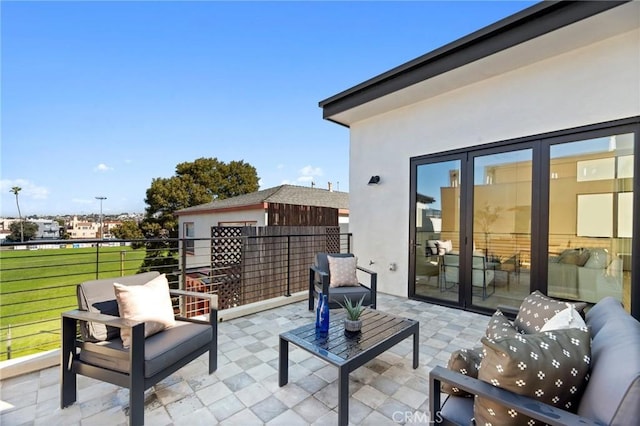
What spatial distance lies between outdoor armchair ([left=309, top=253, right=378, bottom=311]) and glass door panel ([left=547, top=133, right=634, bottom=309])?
2268 mm

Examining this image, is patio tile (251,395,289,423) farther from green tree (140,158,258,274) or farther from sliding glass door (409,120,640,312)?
green tree (140,158,258,274)

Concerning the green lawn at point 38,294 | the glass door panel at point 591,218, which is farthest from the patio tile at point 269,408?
the glass door panel at point 591,218

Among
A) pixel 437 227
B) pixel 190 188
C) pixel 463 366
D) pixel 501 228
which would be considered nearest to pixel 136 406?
pixel 463 366

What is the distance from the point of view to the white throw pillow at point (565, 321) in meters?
1.43

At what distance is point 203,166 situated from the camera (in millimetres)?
19141

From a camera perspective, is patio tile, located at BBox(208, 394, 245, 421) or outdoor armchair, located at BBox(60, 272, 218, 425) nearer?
outdoor armchair, located at BBox(60, 272, 218, 425)

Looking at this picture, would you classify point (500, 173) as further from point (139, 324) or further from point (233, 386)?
point (139, 324)

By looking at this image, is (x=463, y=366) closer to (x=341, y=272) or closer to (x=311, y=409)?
(x=311, y=409)

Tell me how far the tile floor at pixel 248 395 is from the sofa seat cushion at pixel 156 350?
1.13 ft

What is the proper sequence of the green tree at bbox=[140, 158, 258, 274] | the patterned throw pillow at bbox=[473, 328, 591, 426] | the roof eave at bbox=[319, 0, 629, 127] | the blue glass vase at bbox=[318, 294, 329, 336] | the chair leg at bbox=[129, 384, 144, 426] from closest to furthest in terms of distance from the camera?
the patterned throw pillow at bbox=[473, 328, 591, 426] → the chair leg at bbox=[129, 384, 144, 426] → the blue glass vase at bbox=[318, 294, 329, 336] → the roof eave at bbox=[319, 0, 629, 127] → the green tree at bbox=[140, 158, 258, 274]

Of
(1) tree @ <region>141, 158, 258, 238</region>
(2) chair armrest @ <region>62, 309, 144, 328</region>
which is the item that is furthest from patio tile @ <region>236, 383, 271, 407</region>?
(1) tree @ <region>141, 158, 258, 238</region>

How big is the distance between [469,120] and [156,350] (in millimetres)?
4713

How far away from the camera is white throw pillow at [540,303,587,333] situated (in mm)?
1435

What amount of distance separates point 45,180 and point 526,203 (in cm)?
1622
